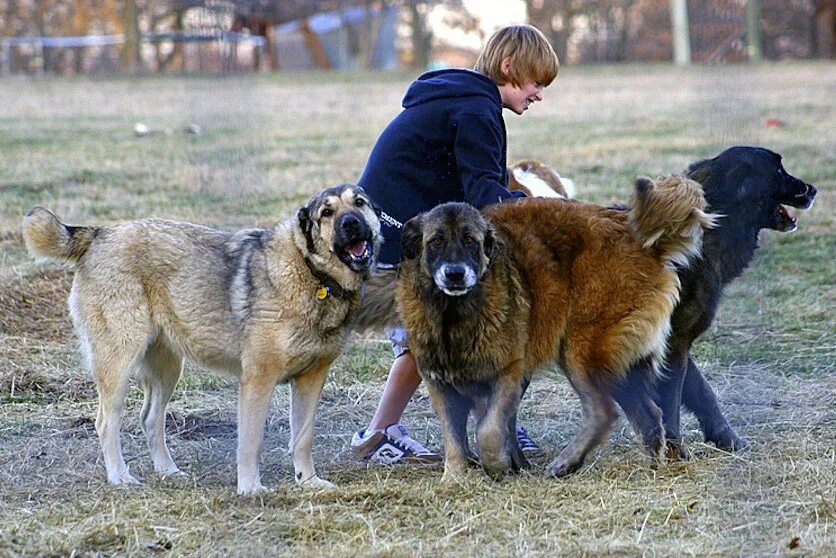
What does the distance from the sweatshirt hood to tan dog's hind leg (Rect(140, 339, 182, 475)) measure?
64.8 inches

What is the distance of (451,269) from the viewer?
480cm

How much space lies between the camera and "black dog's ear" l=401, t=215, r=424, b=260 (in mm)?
5043

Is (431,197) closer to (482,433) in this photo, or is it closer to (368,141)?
(482,433)

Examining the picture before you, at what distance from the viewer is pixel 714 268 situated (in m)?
5.32

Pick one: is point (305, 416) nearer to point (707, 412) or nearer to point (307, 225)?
point (307, 225)

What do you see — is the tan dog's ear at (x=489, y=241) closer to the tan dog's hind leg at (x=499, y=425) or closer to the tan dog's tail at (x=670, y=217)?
the tan dog's hind leg at (x=499, y=425)

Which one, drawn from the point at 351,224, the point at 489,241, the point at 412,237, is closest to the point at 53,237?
the point at 351,224

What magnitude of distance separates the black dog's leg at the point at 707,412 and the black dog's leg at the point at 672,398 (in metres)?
0.15

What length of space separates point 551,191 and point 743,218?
2.58m

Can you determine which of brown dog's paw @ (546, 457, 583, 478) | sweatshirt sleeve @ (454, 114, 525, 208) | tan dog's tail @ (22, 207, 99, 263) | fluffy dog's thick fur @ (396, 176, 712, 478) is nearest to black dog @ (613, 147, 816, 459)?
fluffy dog's thick fur @ (396, 176, 712, 478)

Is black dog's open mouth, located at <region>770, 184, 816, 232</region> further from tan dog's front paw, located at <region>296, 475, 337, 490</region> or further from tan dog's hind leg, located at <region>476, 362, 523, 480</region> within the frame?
tan dog's front paw, located at <region>296, 475, 337, 490</region>

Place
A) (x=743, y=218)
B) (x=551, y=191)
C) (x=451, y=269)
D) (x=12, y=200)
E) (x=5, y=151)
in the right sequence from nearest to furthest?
(x=451, y=269) < (x=743, y=218) < (x=551, y=191) < (x=12, y=200) < (x=5, y=151)

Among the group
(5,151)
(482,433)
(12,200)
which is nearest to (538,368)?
(482,433)

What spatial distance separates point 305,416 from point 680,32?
2701cm
